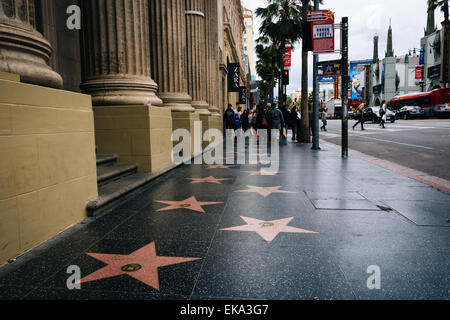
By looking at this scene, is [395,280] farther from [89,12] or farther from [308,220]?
[89,12]

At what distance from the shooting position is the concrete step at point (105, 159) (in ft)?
19.5

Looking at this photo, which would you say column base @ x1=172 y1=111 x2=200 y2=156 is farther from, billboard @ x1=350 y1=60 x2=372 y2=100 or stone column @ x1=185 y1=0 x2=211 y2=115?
billboard @ x1=350 y1=60 x2=372 y2=100

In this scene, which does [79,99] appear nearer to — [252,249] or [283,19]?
[252,249]

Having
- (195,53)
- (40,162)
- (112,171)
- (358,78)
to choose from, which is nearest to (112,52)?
(112,171)

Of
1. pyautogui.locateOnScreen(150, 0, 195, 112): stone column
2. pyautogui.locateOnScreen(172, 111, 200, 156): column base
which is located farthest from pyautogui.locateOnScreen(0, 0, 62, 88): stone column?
pyautogui.locateOnScreen(172, 111, 200, 156): column base

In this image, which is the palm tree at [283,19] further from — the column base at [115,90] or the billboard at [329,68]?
the column base at [115,90]

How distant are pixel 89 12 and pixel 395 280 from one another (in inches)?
266

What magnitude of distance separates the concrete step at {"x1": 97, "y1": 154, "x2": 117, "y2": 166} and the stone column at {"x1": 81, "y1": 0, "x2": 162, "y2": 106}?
103cm

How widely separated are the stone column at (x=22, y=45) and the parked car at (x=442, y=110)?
155 feet

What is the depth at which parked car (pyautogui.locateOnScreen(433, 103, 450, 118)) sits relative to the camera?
40825mm

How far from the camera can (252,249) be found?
3.15 meters

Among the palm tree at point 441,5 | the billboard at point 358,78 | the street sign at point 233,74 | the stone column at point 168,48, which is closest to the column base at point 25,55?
the stone column at point 168,48

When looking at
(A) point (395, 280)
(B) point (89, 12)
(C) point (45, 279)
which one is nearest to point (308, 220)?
(A) point (395, 280)
